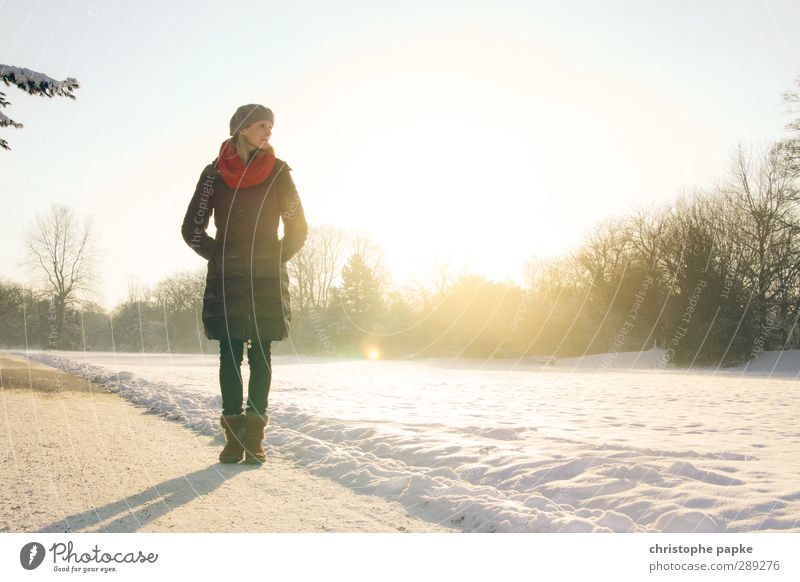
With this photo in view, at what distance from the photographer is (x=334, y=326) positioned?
34656 millimetres

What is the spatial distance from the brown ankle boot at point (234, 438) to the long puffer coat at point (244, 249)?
511 mm

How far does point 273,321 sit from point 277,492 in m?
1.20

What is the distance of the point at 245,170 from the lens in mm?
3484

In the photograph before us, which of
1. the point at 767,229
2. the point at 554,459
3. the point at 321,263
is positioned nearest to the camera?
the point at 554,459

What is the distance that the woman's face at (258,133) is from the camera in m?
3.49

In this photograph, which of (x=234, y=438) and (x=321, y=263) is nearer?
(x=234, y=438)

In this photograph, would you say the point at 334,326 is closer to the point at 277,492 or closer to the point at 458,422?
the point at 458,422

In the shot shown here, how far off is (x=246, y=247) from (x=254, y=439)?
1.21m

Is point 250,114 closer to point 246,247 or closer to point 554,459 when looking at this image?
point 246,247

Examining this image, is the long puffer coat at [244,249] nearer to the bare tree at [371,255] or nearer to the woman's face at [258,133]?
the woman's face at [258,133]

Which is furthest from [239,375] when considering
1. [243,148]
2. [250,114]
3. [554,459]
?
[554,459]

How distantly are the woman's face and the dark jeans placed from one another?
1286 mm

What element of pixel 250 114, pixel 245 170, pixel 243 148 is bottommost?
pixel 245 170

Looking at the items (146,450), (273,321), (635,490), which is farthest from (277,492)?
(635,490)
